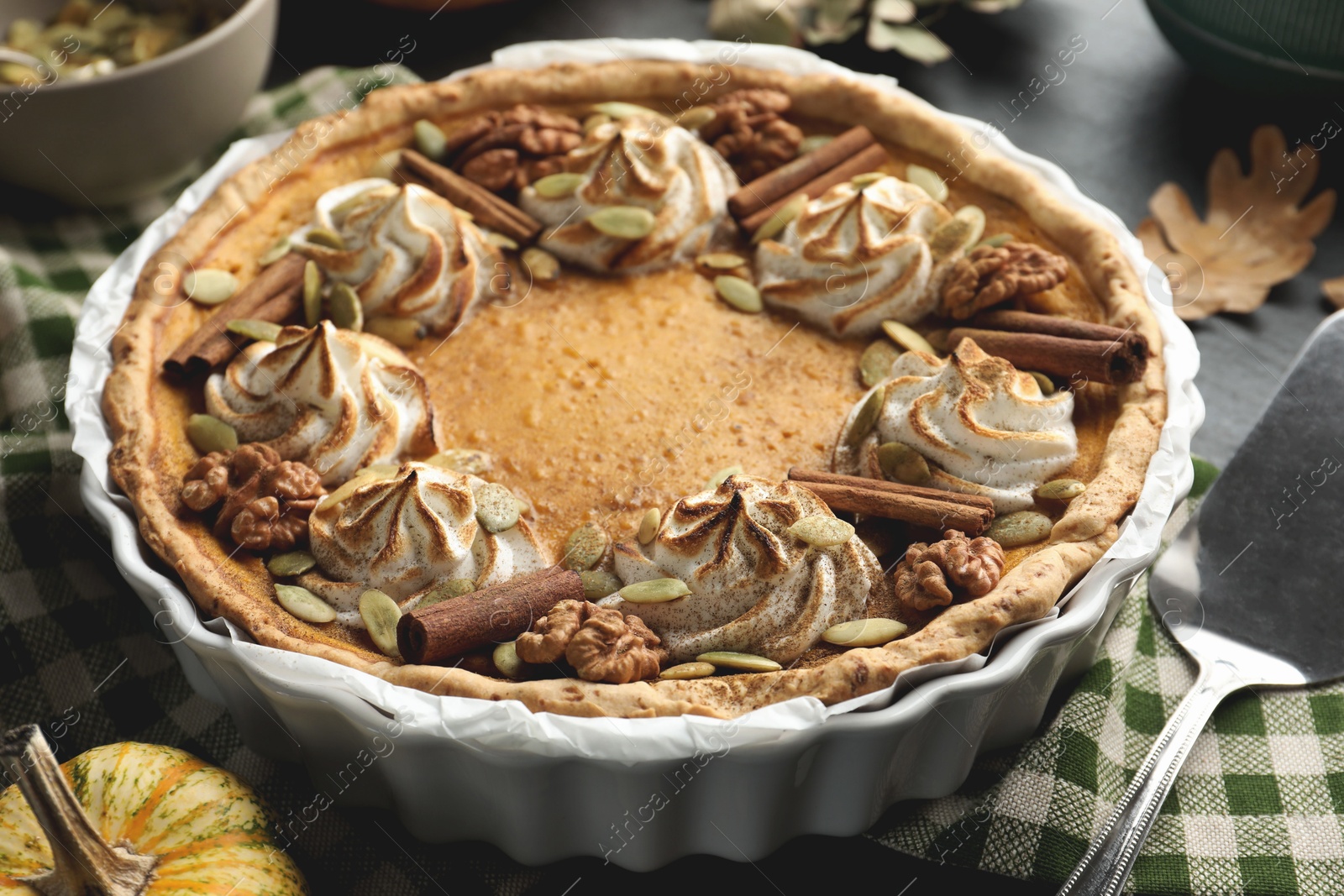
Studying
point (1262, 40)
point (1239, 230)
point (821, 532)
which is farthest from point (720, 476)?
point (1262, 40)

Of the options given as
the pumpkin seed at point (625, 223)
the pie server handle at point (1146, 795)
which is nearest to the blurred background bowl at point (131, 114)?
the pumpkin seed at point (625, 223)

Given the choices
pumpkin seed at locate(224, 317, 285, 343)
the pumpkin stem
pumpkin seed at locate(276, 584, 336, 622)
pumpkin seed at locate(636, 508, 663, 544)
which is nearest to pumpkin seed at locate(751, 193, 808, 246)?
pumpkin seed at locate(636, 508, 663, 544)

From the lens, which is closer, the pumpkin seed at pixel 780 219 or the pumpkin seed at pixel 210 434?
the pumpkin seed at pixel 210 434

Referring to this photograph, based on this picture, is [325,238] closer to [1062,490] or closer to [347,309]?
[347,309]

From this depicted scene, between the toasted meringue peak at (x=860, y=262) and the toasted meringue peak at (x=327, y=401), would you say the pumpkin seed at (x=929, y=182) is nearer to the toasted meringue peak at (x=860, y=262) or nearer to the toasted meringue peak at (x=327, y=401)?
the toasted meringue peak at (x=860, y=262)

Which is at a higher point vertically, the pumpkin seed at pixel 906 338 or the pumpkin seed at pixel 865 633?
the pumpkin seed at pixel 906 338

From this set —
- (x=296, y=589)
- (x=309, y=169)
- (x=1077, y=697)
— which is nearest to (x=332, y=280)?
(x=309, y=169)
